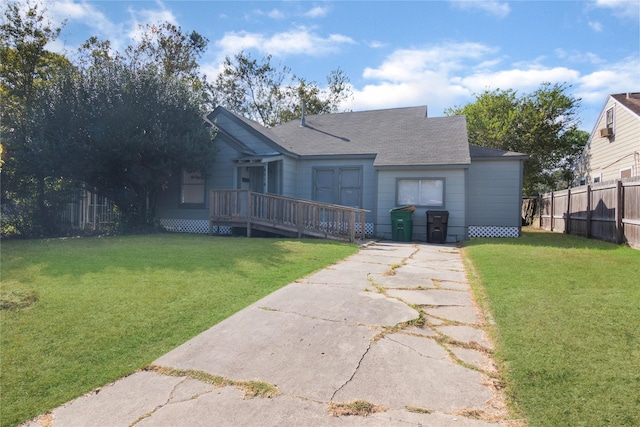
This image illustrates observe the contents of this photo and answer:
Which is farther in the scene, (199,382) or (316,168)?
(316,168)

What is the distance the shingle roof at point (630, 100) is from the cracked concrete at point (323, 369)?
601 inches

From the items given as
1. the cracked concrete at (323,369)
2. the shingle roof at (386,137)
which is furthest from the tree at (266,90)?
the cracked concrete at (323,369)

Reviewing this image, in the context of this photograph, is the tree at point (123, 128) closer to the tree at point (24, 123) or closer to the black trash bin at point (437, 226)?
the tree at point (24, 123)

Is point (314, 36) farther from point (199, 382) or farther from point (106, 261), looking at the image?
point (199, 382)

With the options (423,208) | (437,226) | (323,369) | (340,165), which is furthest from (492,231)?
(323,369)

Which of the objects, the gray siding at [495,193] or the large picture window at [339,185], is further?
the large picture window at [339,185]

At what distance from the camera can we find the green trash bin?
38.6 feet

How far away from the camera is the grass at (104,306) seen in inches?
102

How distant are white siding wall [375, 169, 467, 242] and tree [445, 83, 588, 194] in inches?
525

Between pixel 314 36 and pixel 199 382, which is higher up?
pixel 314 36

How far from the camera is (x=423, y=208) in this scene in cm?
1229

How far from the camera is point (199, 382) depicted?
2.55 meters

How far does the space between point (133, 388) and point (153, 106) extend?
36.1 ft

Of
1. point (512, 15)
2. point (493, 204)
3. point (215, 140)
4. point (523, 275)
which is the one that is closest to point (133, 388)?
point (523, 275)
